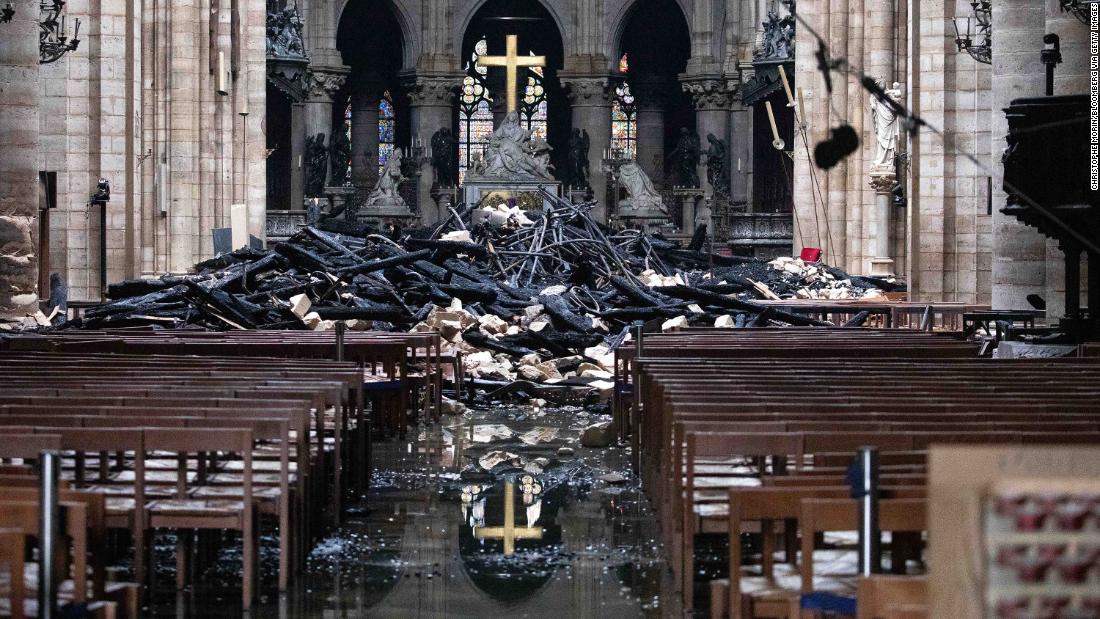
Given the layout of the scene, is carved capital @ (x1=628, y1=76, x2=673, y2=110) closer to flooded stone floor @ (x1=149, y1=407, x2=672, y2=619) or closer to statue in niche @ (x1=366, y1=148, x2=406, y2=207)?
statue in niche @ (x1=366, y1=148, x2=406, y2=207)

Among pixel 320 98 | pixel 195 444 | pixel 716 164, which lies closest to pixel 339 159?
pixel 320 98

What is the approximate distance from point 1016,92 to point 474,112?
3550 cm

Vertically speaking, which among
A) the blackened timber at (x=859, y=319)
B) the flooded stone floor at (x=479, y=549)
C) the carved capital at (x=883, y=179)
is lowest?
the flooded stone floor at (x=479, y=549)

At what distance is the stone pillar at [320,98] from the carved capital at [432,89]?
293 cm

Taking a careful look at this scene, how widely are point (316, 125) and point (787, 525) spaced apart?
131 feet

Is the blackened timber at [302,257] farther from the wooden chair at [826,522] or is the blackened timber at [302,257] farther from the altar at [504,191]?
the altar at [504,191]

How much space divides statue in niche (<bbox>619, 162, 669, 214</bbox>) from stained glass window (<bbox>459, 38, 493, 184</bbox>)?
6667 mm

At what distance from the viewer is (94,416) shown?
796cm

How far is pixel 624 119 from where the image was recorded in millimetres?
52250

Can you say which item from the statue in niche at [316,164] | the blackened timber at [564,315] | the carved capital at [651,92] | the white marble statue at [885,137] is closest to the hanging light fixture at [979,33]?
the white marble statue at [885,137]

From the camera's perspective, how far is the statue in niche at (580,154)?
4788 cm

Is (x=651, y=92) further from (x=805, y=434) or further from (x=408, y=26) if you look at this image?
(x=805, y=434)

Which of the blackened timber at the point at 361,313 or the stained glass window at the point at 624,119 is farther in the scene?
the stained glass window at the point at 624,119

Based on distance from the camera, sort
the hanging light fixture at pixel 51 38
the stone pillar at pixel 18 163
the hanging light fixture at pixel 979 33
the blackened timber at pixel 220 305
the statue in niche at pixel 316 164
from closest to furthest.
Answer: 1. the stone pillar at pixel 18 163
2. the blackened timber at pixel 220 305
3. the hanging light fixture at pixel 51 38
4. the hanging light fixture at pixel 979 33
5. the statue in niche at pixel 316 164
